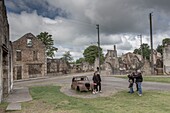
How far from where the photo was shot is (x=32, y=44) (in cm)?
4191

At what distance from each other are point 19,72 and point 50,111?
3210cm

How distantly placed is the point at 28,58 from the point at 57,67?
31.2 ft

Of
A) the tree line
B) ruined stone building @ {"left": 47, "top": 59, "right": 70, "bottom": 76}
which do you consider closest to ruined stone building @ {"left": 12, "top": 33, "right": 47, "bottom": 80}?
ruined stone building @ {"left": 47, "top": 59, "right": 70, "bottom": 76}

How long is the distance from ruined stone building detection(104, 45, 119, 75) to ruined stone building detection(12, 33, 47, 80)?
13.6 meters

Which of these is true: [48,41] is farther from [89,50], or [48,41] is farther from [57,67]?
[89,50]

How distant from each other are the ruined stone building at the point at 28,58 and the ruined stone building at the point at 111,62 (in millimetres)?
13605

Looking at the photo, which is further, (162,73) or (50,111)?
(162,73)

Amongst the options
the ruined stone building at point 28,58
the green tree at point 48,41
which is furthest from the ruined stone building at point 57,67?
the green tree at point 48,41

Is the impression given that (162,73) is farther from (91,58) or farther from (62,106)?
(91,58)

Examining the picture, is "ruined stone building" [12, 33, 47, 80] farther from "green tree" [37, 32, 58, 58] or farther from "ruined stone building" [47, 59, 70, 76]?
"green tree" [37, 32, 58, 58]

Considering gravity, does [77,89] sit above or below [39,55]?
below

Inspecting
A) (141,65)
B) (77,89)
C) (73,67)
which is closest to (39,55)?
(73,67)

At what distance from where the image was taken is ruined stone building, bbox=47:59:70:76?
154ft

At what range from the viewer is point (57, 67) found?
4888cm
